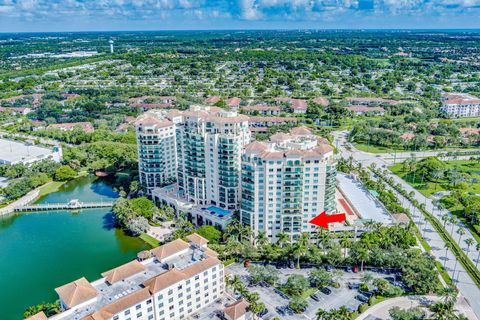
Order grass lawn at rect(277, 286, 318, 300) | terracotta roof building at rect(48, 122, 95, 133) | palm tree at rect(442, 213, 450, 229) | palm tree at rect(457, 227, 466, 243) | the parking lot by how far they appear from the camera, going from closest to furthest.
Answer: the parking lot, grass lawn at rect(277, 286, 318, 300), palm tree at rect(457, 227, 466, 243), palm tree at rect(442, 213, 450, 229), terracotta roof building at rect(48, 122, 95, 133)

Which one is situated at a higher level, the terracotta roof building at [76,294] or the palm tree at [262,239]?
the terracotta roof building at [76,294]

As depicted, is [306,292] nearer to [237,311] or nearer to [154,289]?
[237,311]

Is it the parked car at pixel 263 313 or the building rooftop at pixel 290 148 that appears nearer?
the parked car at pixel 263 313

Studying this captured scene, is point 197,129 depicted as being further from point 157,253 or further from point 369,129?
point 369,129

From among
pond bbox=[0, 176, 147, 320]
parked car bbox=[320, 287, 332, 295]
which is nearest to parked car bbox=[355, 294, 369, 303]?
parked car bbox=[320, 287, 332, 295]

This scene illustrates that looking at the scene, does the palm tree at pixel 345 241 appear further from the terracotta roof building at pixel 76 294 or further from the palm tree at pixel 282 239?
the terracotta roof building at pixel 76 294

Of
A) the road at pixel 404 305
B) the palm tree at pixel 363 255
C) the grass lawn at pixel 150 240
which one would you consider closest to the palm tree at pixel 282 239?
the palm tree at pixel 363 255

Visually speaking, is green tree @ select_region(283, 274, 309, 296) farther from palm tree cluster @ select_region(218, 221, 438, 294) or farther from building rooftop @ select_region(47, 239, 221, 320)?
building rooftop @ select_region(47, 239, 221, 320)
